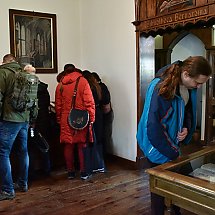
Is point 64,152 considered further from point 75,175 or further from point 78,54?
point 78,54

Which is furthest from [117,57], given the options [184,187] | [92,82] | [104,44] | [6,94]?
[184,187]

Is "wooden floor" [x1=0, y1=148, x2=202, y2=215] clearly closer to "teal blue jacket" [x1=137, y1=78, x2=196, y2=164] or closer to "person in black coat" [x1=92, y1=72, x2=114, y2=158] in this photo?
"person in black coat" [x1=92, y1=72, x2=114, y2=158]

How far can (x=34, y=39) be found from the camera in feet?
14.1

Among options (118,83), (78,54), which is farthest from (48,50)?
(118,83)

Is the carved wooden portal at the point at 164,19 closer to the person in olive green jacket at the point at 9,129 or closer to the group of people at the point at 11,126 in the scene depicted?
the group of people at the point at 11,126

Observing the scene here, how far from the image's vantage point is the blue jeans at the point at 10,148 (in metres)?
2.90

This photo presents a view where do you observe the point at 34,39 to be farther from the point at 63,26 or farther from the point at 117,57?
the point at 117,57

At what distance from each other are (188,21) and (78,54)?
7.12ft

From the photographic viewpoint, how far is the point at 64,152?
364 cm

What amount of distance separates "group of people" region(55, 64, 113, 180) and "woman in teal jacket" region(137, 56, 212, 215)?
1.58 meters

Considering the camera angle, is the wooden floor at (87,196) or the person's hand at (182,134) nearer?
the person's hand at (182,134)

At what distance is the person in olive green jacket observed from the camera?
2855 millimetres

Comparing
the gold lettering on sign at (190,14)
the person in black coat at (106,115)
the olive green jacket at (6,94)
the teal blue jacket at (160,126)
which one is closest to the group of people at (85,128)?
the person in black coat at (106,115)

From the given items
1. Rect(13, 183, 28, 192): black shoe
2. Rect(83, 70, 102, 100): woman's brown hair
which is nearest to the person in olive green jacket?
Rect(13, 183, 28, 192): black shoe
